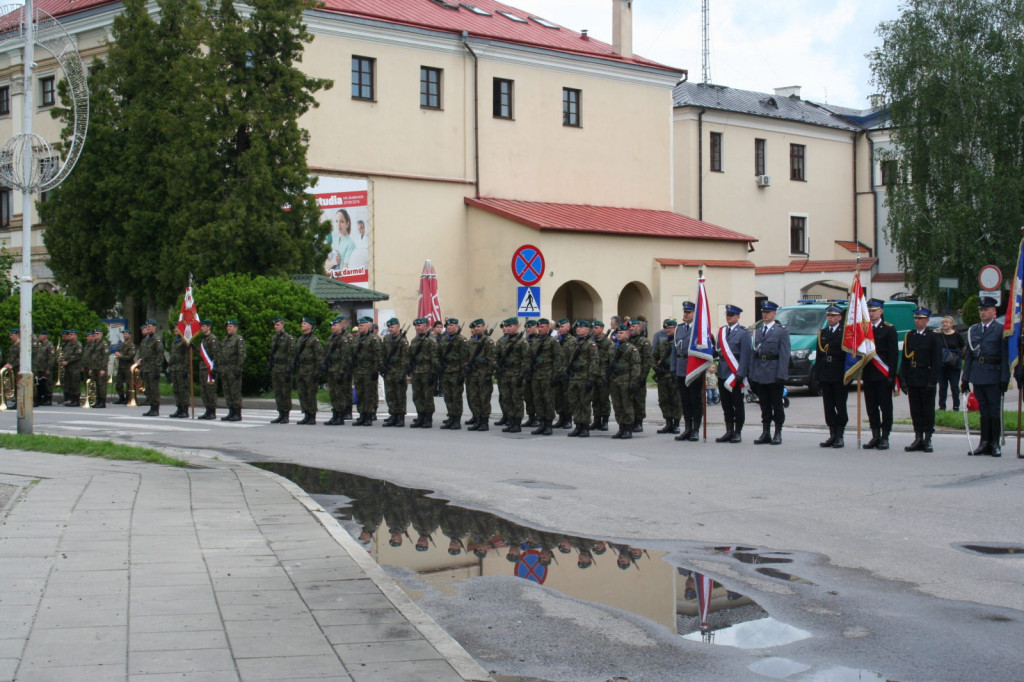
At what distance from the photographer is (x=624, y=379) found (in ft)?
57.9

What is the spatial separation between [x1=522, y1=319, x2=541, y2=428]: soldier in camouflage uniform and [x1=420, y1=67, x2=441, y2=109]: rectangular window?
69.3 feet

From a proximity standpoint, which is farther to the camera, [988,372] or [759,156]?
[759,156]

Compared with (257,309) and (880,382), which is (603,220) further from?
(880,382)

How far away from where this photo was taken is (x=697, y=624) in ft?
21.3

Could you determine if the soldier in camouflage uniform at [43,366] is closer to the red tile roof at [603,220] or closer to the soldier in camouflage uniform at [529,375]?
the soldier in camouflage uniform at [529,375]

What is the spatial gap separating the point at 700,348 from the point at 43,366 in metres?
16.2

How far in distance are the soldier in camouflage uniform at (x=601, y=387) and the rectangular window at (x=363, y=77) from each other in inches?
817

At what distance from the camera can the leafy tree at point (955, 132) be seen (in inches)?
1720

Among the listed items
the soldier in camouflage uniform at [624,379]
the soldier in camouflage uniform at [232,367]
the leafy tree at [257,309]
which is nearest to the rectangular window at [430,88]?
the leafy tree at [257,309]

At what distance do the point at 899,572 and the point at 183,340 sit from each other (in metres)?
18.0

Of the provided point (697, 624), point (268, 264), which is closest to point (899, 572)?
point (697, 624)

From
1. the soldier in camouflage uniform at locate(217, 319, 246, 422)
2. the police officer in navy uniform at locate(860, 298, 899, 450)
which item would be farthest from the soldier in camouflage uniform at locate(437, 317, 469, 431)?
the police officer in navy uniform at locate(860, 298, 899, 450)

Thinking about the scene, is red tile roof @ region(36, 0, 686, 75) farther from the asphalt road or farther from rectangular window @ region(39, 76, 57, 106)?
the asphalt road

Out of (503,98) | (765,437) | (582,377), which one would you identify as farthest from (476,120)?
(765,437)
